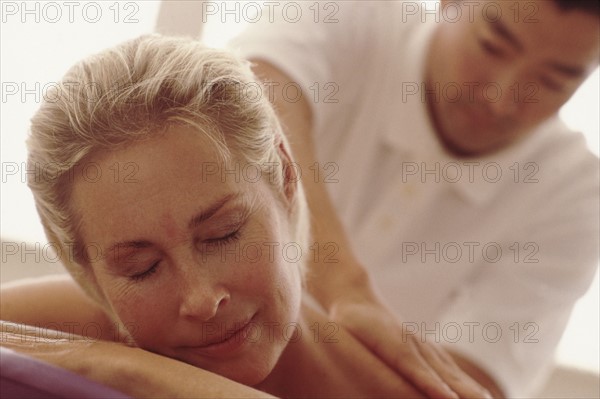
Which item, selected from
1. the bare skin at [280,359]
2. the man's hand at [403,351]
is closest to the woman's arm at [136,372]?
the bare skin at [280,359]

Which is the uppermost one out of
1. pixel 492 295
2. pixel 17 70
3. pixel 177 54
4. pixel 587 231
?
pixel 177 54

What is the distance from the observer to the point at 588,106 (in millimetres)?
1260

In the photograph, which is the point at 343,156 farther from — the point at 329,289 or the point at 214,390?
the point at 214,390

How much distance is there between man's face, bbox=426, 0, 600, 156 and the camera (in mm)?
993

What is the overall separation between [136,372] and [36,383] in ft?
0.26

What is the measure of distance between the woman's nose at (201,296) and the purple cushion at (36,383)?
0.15 metres

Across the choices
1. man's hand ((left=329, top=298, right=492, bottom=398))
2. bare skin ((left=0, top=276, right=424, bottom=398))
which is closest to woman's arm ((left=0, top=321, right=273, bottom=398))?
bare skin ((left=0, top=276, right=424, bottom=398))

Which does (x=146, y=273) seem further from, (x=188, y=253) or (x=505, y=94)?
(x=505, y=94)

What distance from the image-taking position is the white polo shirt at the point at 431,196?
1.10 m

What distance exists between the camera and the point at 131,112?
1.99 ft

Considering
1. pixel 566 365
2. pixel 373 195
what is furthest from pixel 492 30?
pixel 566 365

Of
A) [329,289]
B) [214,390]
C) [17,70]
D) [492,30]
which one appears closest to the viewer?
[214,390]

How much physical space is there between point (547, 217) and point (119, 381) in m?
0.84

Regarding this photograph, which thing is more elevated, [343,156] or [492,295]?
[343,156]
